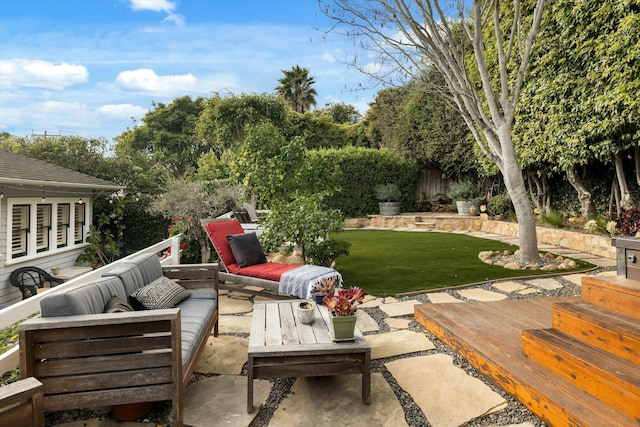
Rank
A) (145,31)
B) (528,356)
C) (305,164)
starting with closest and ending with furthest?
1. (528,356)
2. (305,164)
3. (145,31)

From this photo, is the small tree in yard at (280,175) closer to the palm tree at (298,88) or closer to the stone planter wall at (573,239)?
the stone planter wall at (573,239)

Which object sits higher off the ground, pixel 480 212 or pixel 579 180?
pixel 579 180

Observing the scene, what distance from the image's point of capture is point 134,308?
2559mm

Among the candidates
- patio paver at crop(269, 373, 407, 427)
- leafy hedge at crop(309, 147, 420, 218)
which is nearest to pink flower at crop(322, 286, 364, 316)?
patio paver at crop(269, 373, 407, 427)

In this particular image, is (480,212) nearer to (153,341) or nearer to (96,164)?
(153,341)

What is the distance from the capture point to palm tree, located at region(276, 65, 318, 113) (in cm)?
2589

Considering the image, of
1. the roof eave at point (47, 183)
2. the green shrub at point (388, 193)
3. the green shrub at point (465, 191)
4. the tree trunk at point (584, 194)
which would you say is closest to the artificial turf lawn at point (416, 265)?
the tree trunk at point (584, 194)

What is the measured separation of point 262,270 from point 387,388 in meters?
2.08

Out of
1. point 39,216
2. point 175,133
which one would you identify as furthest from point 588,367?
point 175,133

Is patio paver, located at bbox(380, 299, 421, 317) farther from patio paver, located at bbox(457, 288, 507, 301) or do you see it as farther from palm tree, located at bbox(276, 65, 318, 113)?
palm tree, located at bbox(276, 65, 318, 113)

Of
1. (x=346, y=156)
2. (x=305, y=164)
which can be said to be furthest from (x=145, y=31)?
(x=305, y=164)

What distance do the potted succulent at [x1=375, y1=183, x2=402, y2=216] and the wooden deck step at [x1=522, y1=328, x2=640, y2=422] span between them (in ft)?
32.4

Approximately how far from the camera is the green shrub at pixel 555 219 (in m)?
8.54

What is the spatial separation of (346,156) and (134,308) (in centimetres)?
1070
